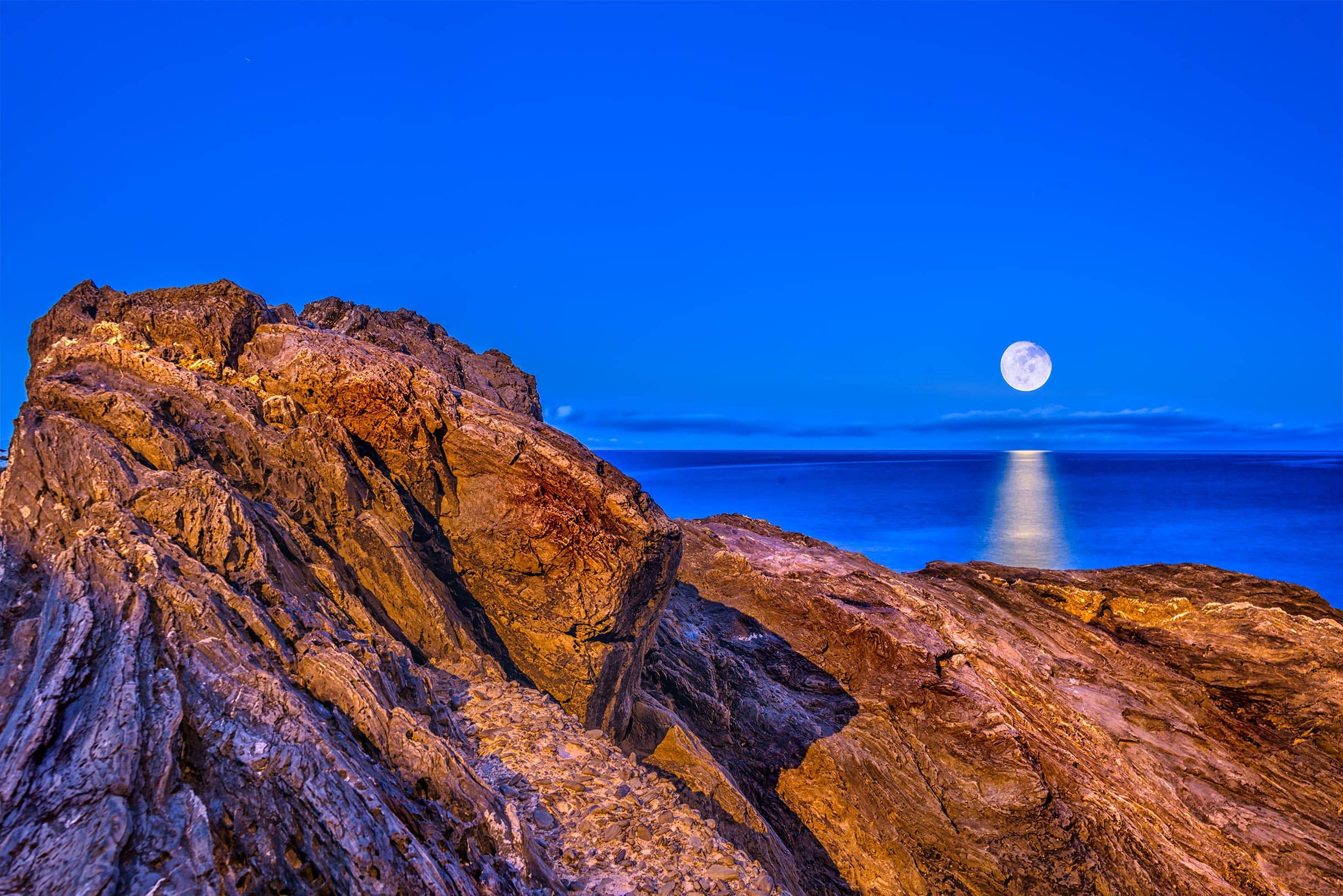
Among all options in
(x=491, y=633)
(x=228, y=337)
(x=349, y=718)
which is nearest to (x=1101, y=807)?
(x=491, y=633)

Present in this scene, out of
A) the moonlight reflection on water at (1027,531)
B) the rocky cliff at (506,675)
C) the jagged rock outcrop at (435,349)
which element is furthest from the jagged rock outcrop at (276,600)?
the moonlight reflection on water at (1027,531)

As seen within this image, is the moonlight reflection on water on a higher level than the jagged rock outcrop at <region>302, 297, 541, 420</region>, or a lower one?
higher

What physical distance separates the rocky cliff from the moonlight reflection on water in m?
42.2

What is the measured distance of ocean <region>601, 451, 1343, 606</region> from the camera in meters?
83.9

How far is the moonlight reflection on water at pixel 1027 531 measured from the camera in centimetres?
8144

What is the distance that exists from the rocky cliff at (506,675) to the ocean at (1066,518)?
141 feet

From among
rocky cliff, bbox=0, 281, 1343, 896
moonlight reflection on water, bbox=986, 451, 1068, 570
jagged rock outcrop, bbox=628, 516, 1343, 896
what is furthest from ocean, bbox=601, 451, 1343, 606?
rocky cliff, bbox=0, 281, 1343, 896

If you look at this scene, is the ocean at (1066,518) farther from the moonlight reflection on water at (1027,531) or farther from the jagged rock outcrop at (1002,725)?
the jagged rock outcrop at (1002,725)

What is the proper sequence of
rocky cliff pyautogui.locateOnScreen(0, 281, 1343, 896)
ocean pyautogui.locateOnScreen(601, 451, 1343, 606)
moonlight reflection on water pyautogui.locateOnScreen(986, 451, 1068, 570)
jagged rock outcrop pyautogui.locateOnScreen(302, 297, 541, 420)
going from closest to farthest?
rocky cliff pyautogui.locateOnScreen(0, 281, 1343, 896)
jagged rock outcrop pyautogui.locateOnScreen(302, 297, 541, 420)
moonlight reflection on water pyautogui.locateOnScreen(986, 451, 1068, 570)
ocean pyautogui.locateOnScreen(601, 451, 1343, 606)

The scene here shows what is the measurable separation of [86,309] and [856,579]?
66.7 feet

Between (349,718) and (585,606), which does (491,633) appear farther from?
(349,718)

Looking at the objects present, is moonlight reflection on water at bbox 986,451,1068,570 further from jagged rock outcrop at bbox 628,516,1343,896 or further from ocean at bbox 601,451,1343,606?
jagged rock outcrop at bbox 628,516,1343,896

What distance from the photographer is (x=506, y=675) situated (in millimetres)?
12531

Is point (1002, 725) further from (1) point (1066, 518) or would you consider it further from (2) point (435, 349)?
(1) point (1066, 518)
